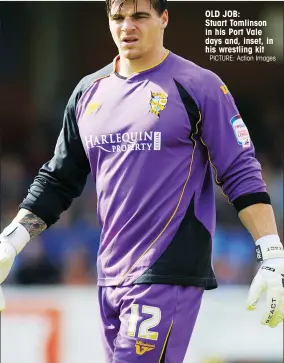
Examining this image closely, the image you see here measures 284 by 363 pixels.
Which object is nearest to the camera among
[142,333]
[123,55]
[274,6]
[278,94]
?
[142,333]

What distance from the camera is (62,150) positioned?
4.29 m

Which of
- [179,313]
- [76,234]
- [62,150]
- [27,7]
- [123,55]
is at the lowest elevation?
[76,234]

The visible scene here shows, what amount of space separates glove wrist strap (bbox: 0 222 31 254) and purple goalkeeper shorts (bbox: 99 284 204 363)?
0.54 meters

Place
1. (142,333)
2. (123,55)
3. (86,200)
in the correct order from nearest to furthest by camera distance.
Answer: (142,333), (123,55), (86,200)

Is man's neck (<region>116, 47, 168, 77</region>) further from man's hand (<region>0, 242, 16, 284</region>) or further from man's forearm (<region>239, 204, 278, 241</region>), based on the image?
man's hand (<region>0, 242, 16, 284</region>)

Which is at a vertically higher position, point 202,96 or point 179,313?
point 202,96

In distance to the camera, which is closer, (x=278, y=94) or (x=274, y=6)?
(x=274, y=6)

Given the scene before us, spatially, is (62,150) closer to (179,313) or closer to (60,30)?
(179,313)

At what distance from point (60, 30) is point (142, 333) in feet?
21.7

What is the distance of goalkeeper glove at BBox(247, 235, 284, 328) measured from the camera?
12.0 feet

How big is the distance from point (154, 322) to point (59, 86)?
6380mm

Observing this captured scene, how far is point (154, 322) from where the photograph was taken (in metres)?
3.77

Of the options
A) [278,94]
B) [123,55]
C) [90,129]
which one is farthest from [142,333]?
[278,94]

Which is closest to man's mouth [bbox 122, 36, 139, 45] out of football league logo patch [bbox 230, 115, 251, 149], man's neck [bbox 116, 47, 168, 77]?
man's neck [bbox 116, 47, 168, 77]
